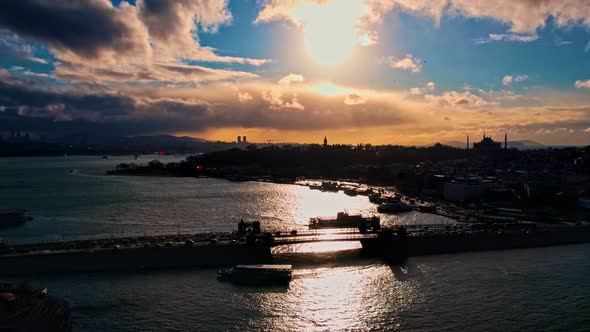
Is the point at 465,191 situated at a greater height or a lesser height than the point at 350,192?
greater

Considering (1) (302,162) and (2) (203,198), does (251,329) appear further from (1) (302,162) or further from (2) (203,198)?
(1) (302,162)

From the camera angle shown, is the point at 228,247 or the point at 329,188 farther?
the point at 329,188

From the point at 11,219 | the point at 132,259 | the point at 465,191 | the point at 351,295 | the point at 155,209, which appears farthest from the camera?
the point at 465,191

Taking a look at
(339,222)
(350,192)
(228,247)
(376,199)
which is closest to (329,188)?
(350,192)

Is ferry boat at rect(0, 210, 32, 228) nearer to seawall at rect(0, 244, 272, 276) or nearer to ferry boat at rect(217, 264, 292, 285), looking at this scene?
seawall at rect(0, 244, 272, 276)

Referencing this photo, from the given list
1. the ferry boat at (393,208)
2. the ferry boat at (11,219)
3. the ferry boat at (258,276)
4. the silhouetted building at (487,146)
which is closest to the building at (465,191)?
the ferry boat at (393,208)

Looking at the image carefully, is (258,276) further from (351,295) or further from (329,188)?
(329,188)

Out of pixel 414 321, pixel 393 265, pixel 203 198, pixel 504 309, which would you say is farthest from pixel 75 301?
pixel 203 198

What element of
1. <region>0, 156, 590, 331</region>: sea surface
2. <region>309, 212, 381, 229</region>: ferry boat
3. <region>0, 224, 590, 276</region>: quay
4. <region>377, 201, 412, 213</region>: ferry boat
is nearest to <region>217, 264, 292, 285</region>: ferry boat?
<region>0, 156, 590, 331</region>: sea surface
